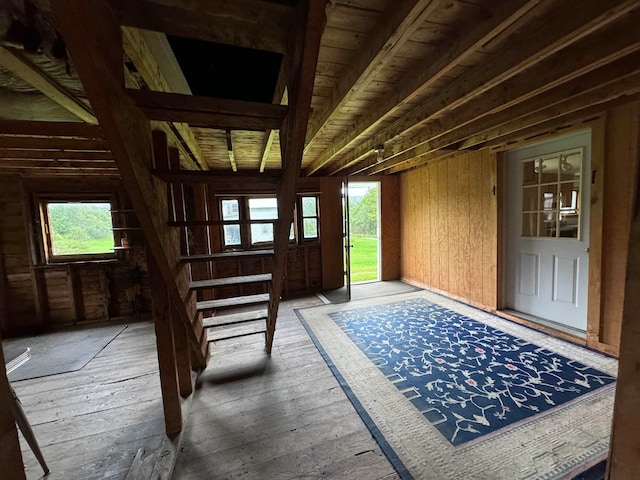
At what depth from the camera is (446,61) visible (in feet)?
5.21

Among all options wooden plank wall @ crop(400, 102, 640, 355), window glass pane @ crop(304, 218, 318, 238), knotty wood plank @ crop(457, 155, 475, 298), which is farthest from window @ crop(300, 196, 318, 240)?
knotty wood plank @ crop(457, 155, 475, 298)

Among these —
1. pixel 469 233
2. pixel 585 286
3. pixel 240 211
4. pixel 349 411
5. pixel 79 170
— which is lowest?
pixel 349 411

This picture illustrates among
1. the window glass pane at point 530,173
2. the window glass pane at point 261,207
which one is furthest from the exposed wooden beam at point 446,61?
the window glass pane at point 261,207

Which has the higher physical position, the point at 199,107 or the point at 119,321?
the point at 199,107

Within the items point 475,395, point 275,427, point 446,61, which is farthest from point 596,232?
point 275,427

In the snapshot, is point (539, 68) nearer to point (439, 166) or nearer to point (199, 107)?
point (199, 107)

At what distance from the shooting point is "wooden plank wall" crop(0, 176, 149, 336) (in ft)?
12.1

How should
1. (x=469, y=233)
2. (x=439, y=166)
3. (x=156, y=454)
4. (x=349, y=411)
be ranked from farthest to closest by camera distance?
(x=439, y=166)
(x=469, y=233)
(x=349, y=411)
(x=156, y=454)

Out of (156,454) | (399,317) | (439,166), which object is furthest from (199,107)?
(439,166)

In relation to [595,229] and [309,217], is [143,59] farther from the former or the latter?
[309,217]

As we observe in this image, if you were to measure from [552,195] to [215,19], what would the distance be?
143 inches

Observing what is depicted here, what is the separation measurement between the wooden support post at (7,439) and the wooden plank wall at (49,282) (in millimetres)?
4327

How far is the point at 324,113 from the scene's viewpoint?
2354mm

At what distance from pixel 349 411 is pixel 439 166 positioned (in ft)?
12.6
